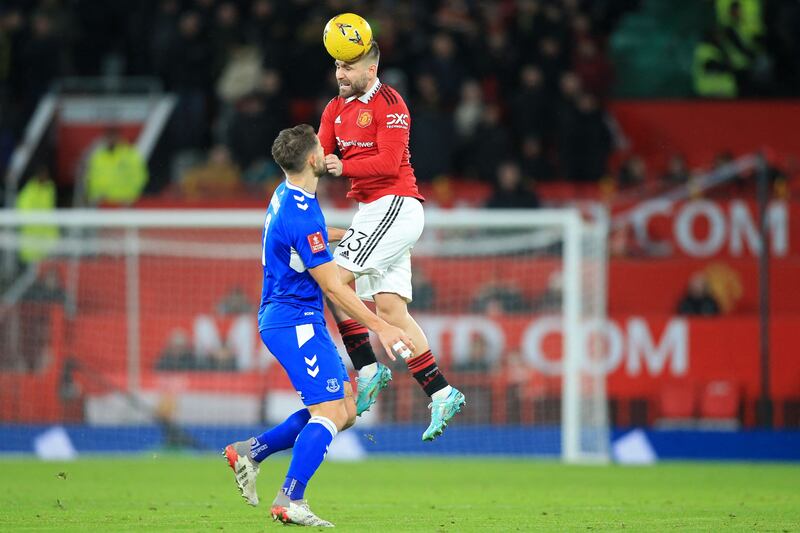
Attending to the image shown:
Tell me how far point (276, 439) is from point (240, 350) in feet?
24.4

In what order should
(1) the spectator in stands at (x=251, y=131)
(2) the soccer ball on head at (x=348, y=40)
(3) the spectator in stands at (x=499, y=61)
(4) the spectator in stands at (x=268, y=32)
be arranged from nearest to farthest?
(2) the soccer ball on head at (x=348, y=40)
(1) the spectator in stands at (x=251, y=131)
(3) the spectator in stands at (x=499, y=61)
(4) the spectator in stands at (x=268, y=32)

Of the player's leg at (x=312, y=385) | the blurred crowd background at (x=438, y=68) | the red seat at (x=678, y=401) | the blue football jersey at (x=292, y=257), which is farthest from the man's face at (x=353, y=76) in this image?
the blurred crowd background at (x=438, y=68)

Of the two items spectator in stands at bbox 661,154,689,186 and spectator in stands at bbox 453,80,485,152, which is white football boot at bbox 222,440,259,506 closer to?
spectator in stands at bbox 661,154,689,186

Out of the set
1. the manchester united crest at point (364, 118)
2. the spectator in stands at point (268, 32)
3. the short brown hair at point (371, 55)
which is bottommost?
the manchester united crest at point (364, 118)

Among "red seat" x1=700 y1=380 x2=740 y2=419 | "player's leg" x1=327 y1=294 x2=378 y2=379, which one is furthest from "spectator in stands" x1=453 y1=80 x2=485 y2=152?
"player's leg" x1=327 y1=294 x2=378 y2=379

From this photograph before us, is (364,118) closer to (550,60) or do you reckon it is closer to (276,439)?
(276,439)

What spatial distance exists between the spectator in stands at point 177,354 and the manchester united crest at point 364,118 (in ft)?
23.9

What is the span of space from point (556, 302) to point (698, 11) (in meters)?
7.28

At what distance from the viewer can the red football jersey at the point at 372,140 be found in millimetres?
8852

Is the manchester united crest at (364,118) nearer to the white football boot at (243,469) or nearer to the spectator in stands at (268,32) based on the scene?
the white football boot at (243,469)

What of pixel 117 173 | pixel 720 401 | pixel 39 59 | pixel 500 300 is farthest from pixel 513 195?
pixel 39 59

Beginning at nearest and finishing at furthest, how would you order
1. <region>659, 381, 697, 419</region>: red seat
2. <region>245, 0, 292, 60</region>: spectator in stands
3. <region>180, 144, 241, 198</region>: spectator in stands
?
<region>659, 381, 697, 419</region>: red seat < <region>180, 144, 241, 198</region>: spectator in stands < <region>245, 0, 292, 60</region>: spectator in stands

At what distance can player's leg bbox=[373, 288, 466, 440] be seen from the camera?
8898mm

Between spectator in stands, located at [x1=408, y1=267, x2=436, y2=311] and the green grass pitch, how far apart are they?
1.84m
